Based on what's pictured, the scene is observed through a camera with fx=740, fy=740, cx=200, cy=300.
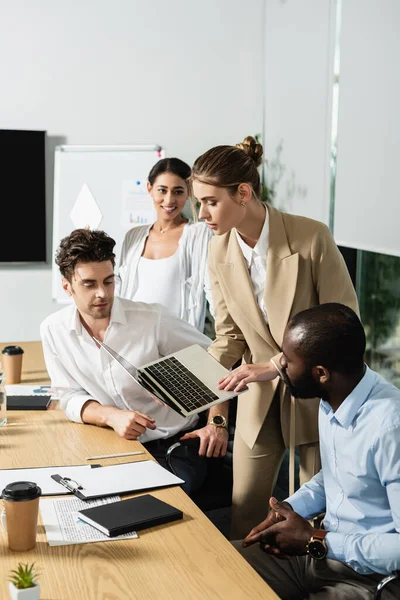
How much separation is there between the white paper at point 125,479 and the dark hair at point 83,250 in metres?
0.73

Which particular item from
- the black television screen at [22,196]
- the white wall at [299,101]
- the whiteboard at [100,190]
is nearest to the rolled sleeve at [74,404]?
the white wall at [299,101]

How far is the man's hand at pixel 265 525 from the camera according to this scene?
1.78 metres

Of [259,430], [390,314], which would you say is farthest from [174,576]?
[390,314]

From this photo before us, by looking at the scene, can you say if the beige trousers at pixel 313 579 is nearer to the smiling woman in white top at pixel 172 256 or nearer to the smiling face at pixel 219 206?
the smiling face at pixel 219 206

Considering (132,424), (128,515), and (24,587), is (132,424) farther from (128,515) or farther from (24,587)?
(24,587)

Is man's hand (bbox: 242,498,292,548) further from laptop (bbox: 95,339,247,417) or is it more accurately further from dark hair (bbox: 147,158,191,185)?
dark hair (bbox: 147,158,191,185)

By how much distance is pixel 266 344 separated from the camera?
230 cm

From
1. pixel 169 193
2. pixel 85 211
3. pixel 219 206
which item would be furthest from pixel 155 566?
pixel 85 211

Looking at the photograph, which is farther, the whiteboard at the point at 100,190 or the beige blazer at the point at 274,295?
the whiteboard at the point at 100,190

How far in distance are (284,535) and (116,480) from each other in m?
0.43

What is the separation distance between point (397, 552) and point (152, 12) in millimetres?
4191

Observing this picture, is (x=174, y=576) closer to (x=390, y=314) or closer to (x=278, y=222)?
(x=278, y=222)

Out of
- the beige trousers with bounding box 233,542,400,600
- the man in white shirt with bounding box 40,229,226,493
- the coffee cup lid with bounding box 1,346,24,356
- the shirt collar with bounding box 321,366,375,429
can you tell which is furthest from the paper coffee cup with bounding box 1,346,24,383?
the shirt collar with bounding box 321,366,375,429

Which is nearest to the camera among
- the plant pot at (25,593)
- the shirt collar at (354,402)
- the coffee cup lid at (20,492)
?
the plant pot at (25,593)
